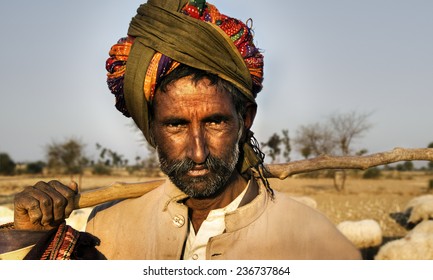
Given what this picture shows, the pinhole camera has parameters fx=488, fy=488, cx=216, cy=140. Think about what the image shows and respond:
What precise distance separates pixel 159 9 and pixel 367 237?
28.1 feet

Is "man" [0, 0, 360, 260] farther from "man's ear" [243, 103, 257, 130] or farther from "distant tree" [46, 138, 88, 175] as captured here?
"distant tree" [46, 138, 88, 175]

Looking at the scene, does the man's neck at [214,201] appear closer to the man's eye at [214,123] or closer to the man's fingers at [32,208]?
the man's eye at [214,123]

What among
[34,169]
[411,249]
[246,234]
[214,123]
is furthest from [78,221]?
[34,169]

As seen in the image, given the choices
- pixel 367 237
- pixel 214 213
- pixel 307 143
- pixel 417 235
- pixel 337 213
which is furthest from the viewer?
pixel 307 143

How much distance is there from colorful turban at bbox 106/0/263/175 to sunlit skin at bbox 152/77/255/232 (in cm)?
9

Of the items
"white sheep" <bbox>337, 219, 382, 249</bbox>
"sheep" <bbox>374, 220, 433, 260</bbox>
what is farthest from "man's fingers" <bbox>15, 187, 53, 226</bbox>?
"white sheep" <bbox>337, 219, 382, 249</bbox>

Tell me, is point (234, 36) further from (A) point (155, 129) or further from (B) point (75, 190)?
(B) point (75, 190)

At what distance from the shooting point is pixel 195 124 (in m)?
2.24

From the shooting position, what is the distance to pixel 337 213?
1642 cm

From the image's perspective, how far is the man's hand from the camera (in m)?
2.09

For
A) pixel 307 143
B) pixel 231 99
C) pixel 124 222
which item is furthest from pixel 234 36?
pixel 307 143

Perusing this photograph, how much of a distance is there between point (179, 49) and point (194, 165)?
0.55m

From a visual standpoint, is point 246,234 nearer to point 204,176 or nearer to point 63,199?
point 204,176

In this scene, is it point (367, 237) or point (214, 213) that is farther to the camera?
point (367, 237)
